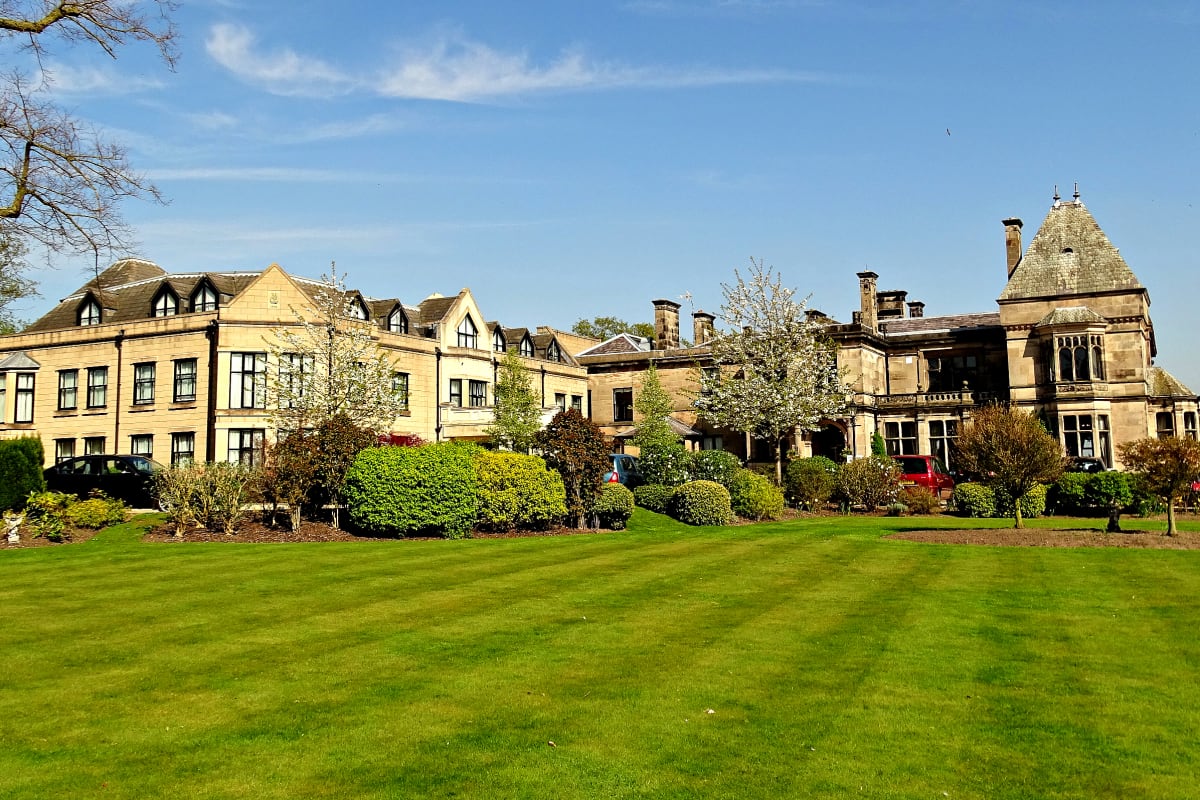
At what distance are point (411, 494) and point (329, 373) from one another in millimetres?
13177

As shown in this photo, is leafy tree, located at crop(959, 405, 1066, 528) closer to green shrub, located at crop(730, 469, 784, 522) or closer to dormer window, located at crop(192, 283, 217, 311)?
green shrub, located at crop(730, 469, 784, 522)

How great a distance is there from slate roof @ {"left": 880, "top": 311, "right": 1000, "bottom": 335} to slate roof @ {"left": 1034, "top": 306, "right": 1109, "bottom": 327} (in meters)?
5.54

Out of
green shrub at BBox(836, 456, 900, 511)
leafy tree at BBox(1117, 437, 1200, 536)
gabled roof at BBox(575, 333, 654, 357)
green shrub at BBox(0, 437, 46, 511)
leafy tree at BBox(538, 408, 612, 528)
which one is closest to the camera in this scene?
leafy tree at BBox(1117, 437, 1200, 536)

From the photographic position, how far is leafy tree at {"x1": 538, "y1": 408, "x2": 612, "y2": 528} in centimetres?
2620

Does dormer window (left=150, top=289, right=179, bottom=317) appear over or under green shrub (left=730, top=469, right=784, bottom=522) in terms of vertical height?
over

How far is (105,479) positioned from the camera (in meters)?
30.0

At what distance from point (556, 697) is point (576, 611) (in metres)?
3.86

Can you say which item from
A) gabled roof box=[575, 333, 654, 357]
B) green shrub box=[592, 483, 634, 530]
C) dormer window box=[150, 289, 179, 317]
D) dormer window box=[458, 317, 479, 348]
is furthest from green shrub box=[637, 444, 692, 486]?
gabled roof box=[575, 333, 654, 357]

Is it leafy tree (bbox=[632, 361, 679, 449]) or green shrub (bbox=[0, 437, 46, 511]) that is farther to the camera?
leafy tree (bbox=[632, 361, 679, 449])

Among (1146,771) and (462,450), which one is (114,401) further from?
(1146,771)

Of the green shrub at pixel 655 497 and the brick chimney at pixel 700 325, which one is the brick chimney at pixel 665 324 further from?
the green shrub at pixel 655 497

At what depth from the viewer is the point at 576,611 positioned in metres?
12.1

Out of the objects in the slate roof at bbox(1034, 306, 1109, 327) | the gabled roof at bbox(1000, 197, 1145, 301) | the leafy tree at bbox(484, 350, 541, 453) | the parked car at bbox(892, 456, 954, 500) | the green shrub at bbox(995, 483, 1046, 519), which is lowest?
the green shrub at bbox(995, 483, 1046, 519)

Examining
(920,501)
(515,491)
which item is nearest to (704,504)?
(515,491)
